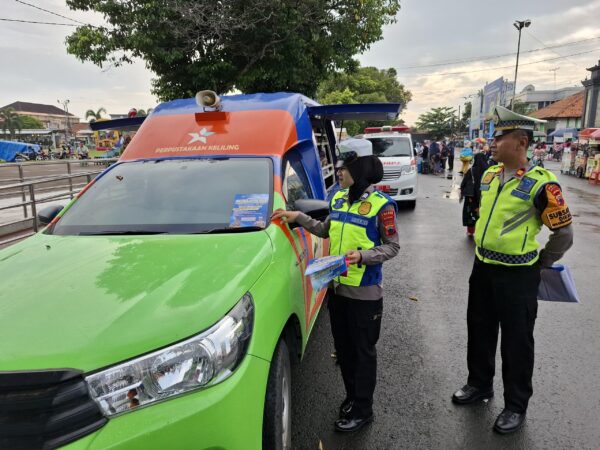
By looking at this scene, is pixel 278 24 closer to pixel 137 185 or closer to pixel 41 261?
pixel 137 185

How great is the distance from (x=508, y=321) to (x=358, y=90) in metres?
39.1

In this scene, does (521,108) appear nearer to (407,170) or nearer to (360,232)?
(407,170)

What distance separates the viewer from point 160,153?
3.52 metres

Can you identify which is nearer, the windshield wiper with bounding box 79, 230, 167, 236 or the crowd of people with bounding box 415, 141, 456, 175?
the windshield wiper with bounding box 79, 230, 167, 236

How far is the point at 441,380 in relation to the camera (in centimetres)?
328

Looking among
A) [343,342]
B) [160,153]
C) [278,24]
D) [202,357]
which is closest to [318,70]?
[278,24]

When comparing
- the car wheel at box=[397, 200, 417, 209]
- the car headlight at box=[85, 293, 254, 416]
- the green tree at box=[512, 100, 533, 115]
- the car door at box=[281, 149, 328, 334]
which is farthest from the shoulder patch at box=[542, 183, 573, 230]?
the green tree at box=[512, 100, 533, 115]

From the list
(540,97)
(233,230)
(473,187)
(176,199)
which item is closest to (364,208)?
(233,230)

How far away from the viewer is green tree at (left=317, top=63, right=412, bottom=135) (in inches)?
1243

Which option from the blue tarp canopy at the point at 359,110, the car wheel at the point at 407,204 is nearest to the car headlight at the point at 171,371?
the blue tarp canopy at the point at 359,110

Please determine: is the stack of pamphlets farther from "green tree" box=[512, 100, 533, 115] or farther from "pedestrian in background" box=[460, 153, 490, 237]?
"green tree" box=[512, 100, 533, 115]

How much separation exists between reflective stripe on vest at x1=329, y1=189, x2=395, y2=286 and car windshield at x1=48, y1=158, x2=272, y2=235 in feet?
1.59

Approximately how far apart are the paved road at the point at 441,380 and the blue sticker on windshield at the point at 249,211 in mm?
1332

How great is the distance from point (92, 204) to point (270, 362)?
1941 millimetres
